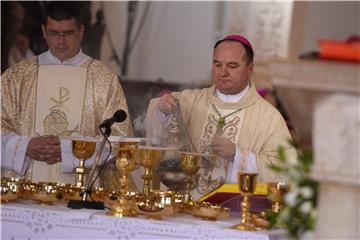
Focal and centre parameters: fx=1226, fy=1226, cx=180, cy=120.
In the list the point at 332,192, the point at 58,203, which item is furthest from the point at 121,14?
the point at 332,192

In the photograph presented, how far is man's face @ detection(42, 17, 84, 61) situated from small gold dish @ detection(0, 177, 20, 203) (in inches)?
49.9

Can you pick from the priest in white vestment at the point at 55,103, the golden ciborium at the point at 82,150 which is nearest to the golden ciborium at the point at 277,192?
the golden ciborium at the point at 82,150

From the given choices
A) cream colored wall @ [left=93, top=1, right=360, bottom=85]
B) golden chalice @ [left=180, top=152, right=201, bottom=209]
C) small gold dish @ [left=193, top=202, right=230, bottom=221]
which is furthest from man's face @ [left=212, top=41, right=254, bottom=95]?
cream colored wall @ [left=93, top=1, right=360, bottom=85]

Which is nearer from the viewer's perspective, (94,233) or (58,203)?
(94,233)

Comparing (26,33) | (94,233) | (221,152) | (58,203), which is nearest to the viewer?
(94,233)

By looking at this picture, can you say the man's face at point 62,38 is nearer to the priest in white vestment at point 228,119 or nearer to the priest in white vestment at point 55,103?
the priest in white vestment at point 55,103

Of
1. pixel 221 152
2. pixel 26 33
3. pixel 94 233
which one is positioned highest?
pixel 26 33

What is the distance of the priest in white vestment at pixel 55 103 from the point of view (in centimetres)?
777

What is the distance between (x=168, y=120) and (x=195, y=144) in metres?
0.24

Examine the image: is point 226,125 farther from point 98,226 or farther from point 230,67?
point 98,226

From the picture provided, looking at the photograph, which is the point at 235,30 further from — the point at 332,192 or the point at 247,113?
the point at 332,192

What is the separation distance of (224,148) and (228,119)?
0.44m

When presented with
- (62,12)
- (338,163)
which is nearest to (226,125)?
(62,12)

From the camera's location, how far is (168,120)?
773 cm
